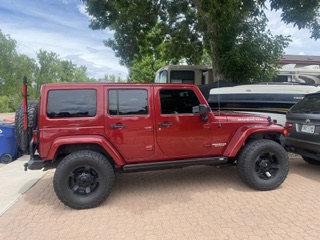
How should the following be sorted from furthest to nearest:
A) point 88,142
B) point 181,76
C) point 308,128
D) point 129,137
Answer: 1. point 181,76
2. point 308,128
3. point 129,137
4. point 88,142

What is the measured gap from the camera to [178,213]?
3834 millimetres

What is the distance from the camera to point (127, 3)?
370 inches

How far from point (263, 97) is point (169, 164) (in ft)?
14.3

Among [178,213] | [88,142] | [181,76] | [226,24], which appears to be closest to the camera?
[178,213]

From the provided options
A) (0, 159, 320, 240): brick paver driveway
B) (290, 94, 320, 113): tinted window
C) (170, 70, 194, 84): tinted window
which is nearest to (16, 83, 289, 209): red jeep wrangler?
(0, 159, 320, 240): brick paver driveway

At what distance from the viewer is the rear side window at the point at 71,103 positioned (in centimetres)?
394

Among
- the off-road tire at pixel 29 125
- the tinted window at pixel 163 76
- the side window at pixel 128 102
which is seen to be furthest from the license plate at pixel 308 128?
the tinted window at pixel 163 76

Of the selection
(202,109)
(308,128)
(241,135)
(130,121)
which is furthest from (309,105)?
(130,121)

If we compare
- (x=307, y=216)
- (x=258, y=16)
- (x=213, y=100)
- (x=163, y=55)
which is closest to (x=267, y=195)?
(x=307, y=216)

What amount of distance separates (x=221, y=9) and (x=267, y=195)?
15.3ft

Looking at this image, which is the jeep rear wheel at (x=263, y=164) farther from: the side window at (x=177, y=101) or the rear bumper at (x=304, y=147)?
the side window at (x=177, y=101)

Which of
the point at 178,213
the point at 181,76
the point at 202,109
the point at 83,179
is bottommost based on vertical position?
the point at 178,213

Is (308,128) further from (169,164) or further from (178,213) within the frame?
(178,213)

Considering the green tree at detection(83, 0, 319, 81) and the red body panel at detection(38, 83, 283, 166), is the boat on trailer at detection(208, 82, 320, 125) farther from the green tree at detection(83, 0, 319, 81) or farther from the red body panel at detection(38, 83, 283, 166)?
the red body panel at detection(38, 83, 283, 166)
